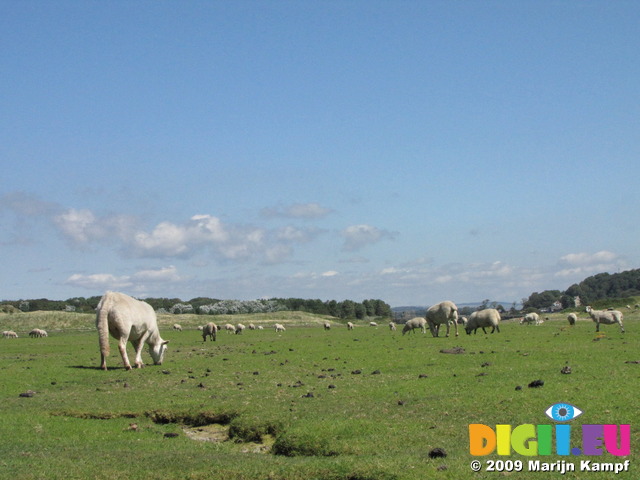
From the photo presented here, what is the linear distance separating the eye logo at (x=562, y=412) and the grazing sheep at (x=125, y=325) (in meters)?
19.0

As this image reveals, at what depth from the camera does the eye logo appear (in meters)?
12.8

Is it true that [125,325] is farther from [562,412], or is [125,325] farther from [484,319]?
[484,319]

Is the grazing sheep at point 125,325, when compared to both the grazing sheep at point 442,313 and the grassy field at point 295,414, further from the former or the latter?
the grazing sheep at point 442,313

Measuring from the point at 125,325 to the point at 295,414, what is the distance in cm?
1466

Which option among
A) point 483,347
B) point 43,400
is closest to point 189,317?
point 483,347

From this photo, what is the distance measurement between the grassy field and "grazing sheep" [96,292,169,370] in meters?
1.34

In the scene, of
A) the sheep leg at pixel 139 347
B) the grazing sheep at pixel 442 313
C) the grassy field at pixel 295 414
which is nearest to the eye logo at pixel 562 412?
the grassy field at pixel 295 414

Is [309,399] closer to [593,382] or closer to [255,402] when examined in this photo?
[255,402]

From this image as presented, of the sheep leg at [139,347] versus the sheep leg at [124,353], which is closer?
the sheep leg at [124,353]

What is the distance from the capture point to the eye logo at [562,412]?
12.8m

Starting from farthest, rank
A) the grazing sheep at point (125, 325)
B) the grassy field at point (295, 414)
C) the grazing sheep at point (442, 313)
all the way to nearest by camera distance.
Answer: the grazing sheep at point (442, 313)
the grazing sheep at point (125, 325)
the grassy field at point (295, 414)

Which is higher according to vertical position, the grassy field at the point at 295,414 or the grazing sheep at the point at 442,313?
the grazing sheep at the point at 442,313

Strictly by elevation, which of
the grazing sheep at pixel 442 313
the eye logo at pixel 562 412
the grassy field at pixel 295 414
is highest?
the grazing sheep at pixel 442 313

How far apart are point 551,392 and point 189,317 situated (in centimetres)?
12094
